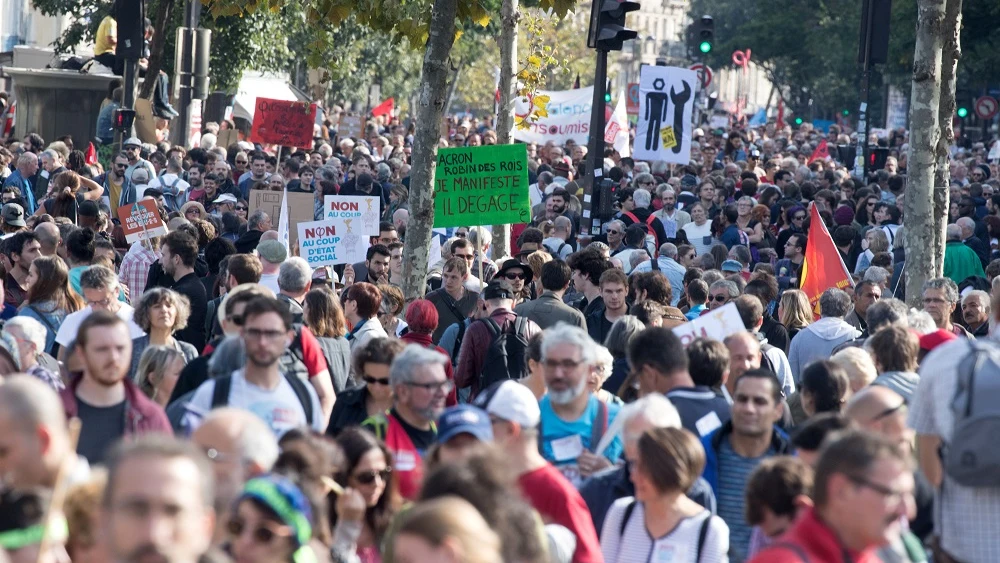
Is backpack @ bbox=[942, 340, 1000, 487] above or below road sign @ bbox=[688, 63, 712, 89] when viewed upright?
below

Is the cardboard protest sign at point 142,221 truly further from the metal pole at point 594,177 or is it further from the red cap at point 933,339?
the red cap at point 933,339

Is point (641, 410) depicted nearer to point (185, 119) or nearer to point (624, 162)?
point (624, 162)

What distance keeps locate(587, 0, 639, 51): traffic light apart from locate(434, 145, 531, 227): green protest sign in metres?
2.62

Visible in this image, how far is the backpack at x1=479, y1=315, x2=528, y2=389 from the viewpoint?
8.64m

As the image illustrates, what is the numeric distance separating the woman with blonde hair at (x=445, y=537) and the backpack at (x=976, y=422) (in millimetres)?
2148

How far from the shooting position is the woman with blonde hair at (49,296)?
28.3ft

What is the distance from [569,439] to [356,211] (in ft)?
23.3

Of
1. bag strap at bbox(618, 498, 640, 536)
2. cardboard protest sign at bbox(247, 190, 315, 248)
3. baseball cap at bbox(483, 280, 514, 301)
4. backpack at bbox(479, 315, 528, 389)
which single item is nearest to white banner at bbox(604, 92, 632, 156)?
cardboard protest sign at bbox(247, 190, 315, 248)

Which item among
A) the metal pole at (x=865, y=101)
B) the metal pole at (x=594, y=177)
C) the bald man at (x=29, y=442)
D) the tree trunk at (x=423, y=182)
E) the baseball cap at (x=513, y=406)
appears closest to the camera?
the bald man at (x=29, y=442)

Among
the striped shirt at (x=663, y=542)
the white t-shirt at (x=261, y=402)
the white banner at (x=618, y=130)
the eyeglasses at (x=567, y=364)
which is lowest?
the striped shirt at (x=663, y=542)

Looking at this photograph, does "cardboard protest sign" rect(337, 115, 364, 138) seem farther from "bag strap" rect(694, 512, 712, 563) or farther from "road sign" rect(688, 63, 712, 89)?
"bag strap" rect(694, 512, 712, 563)

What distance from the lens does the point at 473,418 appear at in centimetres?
533

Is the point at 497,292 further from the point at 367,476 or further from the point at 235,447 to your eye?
the point at 235,447

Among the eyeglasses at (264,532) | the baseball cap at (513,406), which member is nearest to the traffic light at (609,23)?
the baseball cap at (513,406)
